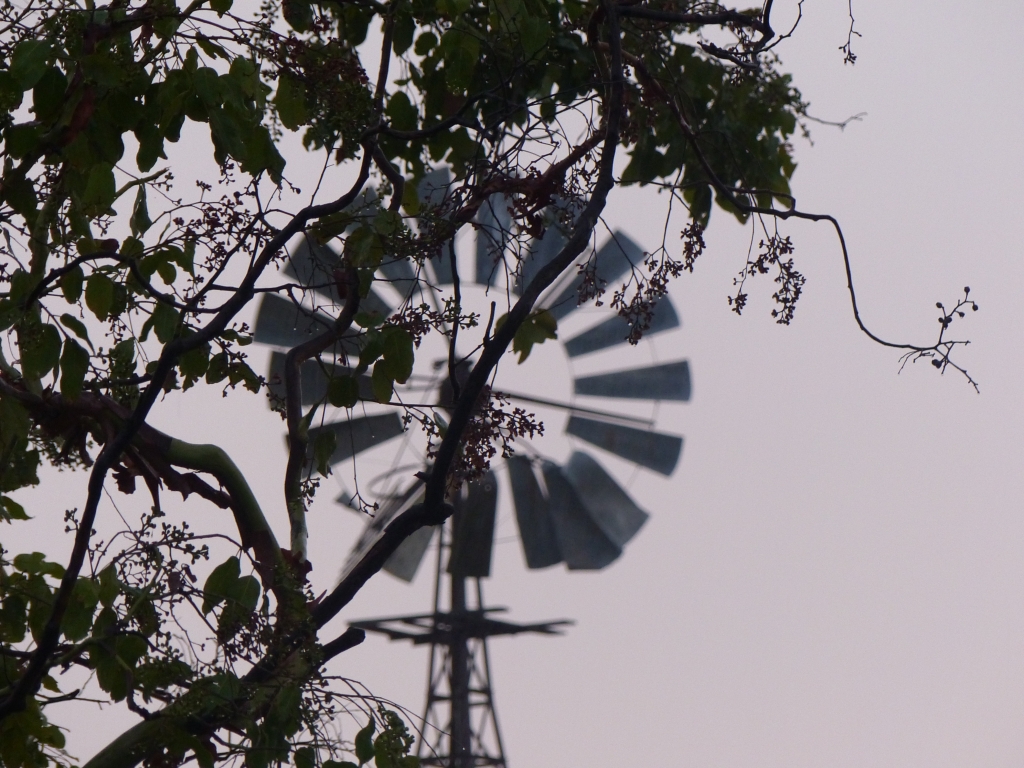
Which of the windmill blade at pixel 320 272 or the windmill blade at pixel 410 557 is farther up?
the windmill blade at pixel 410 557

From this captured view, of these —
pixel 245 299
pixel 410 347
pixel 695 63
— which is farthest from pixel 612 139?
pixel 695 63

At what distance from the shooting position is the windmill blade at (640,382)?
7664 mm

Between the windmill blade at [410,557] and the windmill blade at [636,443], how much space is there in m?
1.18

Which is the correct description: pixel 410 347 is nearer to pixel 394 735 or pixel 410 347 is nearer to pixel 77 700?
pixel 394 735

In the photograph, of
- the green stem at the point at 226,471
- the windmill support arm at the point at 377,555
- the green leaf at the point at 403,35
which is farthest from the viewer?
the green leaf at the point at 403,35

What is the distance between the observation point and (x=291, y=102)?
256 centimetres

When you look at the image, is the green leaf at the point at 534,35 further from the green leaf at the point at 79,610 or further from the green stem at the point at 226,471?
the green leaf at the point at 79,610

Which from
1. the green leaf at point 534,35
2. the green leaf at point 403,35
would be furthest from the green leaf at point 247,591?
the green leaf at point 403,35

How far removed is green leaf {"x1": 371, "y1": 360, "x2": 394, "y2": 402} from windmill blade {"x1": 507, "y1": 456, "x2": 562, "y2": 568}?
5156 mm

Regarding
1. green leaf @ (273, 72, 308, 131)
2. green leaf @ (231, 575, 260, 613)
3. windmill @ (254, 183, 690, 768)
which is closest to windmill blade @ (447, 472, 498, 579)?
windmill @ (254, 183, 690, 768)

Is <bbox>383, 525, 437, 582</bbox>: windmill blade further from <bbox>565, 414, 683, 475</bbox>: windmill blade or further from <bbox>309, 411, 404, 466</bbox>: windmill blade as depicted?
<bbox>565, 414, 683, 475</bbox>: windmill blade

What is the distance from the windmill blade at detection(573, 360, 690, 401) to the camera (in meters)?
7.66

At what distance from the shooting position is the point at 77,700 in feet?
7.31

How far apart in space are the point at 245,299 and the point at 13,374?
75cm
